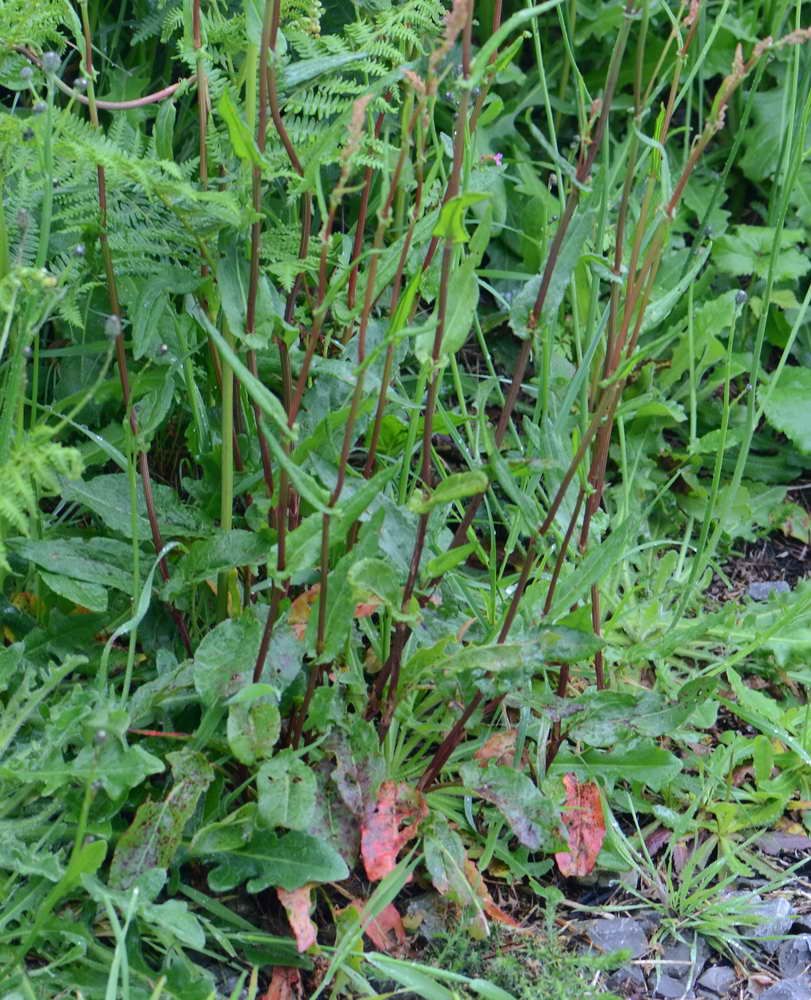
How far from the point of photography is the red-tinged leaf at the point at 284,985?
1.29 m

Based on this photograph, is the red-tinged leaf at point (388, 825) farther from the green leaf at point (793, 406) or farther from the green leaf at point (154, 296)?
the green leaf at point (793, 406)

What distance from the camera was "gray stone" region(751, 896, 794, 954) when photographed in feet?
4.80

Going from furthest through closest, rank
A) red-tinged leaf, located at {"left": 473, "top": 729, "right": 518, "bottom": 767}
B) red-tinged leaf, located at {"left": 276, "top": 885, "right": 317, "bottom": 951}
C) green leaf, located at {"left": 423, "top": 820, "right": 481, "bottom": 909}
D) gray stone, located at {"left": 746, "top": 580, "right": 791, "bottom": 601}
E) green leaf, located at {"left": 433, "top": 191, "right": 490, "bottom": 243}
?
gray stone, located at {"left": 746, "top": 580, "right": 791, "bottom": 601} < red-tinged leaf, located at {"left": 473, "top": 729, "right": 518, "bottom": 767} < green leaf, located at {"left": 423, "top": 820, "right": 481, "bottom": 909} < red-tinged leaf, located at {"left": 276, "top": 885, "right": 317, "bottom": 951} < green leaf, located at {"left": 433, "top": 191, "right": 490, "bottom": 243}

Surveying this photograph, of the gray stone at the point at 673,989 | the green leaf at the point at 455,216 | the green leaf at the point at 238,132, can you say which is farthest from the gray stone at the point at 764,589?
the green leaf at the point at 238,132

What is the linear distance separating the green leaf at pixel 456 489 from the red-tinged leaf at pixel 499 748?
45 centimetres

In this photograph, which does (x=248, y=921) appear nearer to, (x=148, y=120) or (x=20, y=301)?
(x=20, y=301)

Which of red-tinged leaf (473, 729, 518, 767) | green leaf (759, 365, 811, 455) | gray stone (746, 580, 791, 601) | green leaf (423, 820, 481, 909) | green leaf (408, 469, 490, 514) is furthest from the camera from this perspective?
green leaf (759, 365, 811, 455)

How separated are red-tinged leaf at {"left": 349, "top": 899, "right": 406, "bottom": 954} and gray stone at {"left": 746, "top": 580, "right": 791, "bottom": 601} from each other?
3.20ft

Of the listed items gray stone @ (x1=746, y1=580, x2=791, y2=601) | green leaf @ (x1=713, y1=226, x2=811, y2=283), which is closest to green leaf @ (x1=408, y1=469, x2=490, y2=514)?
gray stone @ (x1=746, y1=580, x2=791, y2=601)

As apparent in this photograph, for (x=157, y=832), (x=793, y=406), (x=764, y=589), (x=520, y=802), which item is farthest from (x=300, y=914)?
(x=793, y=406)

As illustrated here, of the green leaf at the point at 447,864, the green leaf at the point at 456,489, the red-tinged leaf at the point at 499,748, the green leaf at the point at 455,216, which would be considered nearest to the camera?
the green leaf at the point at 455,216

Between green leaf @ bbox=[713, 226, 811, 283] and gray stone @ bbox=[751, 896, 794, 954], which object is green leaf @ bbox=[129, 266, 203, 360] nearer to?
gray stone @ bbox=[751, 896, 794, 954]

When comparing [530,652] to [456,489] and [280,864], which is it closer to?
[456,489]

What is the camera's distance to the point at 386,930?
1382 mm
